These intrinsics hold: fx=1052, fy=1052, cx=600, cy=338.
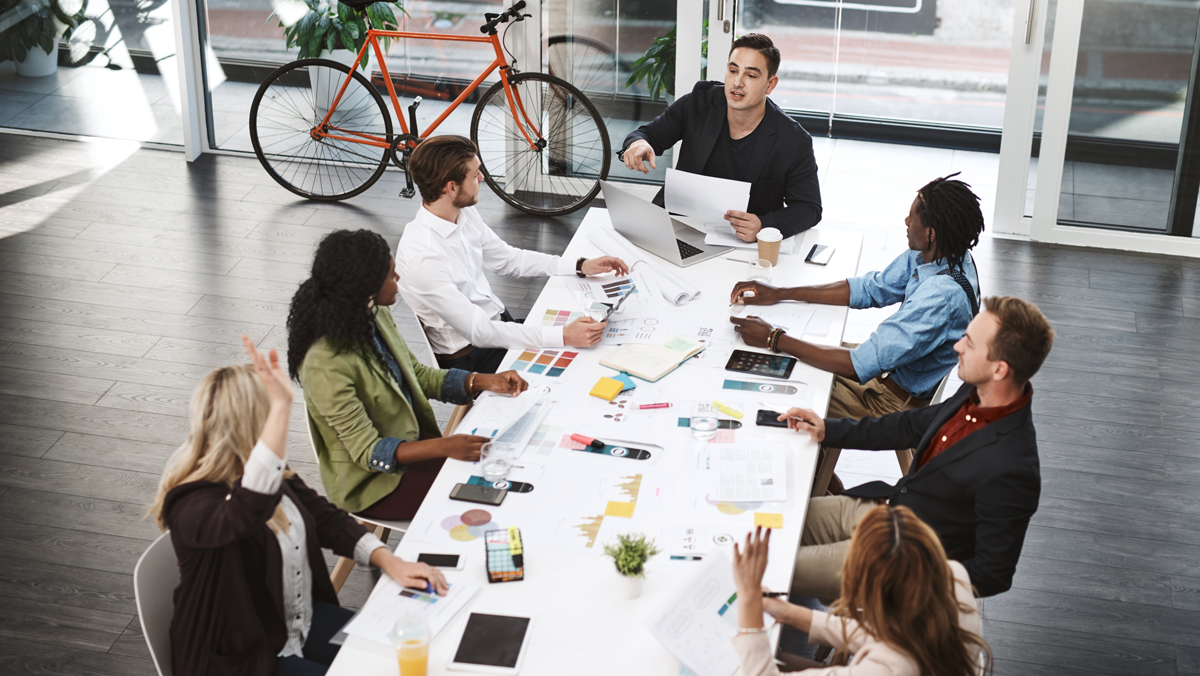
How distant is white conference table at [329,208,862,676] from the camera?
2.05 m

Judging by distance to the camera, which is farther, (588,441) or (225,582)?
(588,441)

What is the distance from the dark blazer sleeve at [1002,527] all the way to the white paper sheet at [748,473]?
460 mm

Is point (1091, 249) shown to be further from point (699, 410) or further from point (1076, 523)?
point (699, 410)

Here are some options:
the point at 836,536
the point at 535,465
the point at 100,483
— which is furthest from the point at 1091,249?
the point at 100,483

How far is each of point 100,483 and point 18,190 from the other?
311 centimetres

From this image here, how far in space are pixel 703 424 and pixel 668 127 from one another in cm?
189

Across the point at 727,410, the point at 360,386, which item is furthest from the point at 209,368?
the point at 727,410

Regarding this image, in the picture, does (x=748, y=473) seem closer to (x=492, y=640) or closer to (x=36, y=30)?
(x=492, y=640)

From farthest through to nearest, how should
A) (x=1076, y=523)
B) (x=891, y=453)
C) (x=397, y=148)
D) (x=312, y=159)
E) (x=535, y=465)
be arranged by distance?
(x=312, y=159)
(x=397, y=148)
(x=891, y=453)
(x=1076, y=523)
(x=535, y=465)

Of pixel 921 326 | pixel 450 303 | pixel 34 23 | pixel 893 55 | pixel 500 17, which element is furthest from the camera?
pixel 893 55

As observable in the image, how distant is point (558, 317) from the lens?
335 centimetres

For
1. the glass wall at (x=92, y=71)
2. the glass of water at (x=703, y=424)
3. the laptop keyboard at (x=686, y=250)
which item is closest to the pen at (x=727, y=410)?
the glass of water at (x=703, y=424)

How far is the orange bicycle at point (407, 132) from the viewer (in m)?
5.81

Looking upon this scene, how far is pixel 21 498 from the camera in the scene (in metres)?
3.59
